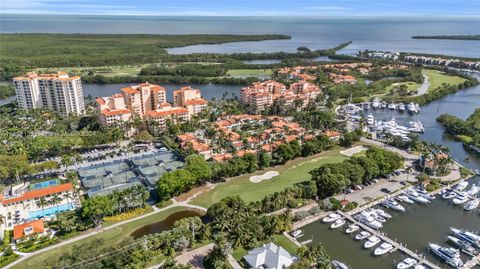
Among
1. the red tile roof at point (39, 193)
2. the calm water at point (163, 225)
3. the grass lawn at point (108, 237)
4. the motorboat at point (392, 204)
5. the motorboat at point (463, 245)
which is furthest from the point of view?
the motorboat at point (392, 204)

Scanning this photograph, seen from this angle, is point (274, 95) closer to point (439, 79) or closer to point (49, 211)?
point (49, 211)

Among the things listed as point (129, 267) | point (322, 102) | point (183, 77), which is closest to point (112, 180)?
point (129, 267)

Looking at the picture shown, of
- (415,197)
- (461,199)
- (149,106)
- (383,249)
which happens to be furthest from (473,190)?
(149,106)

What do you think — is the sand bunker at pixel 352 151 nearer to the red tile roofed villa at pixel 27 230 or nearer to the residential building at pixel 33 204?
the residential building at pixel 33 204

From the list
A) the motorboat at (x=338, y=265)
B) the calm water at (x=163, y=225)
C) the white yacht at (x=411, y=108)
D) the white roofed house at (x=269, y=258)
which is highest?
the white yacht at (x=411, y=108)

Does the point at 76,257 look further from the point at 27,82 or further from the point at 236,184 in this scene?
the point at 27,82

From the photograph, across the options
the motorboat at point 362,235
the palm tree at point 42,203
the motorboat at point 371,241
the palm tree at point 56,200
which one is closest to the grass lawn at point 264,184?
the motorboat at point 362,235
